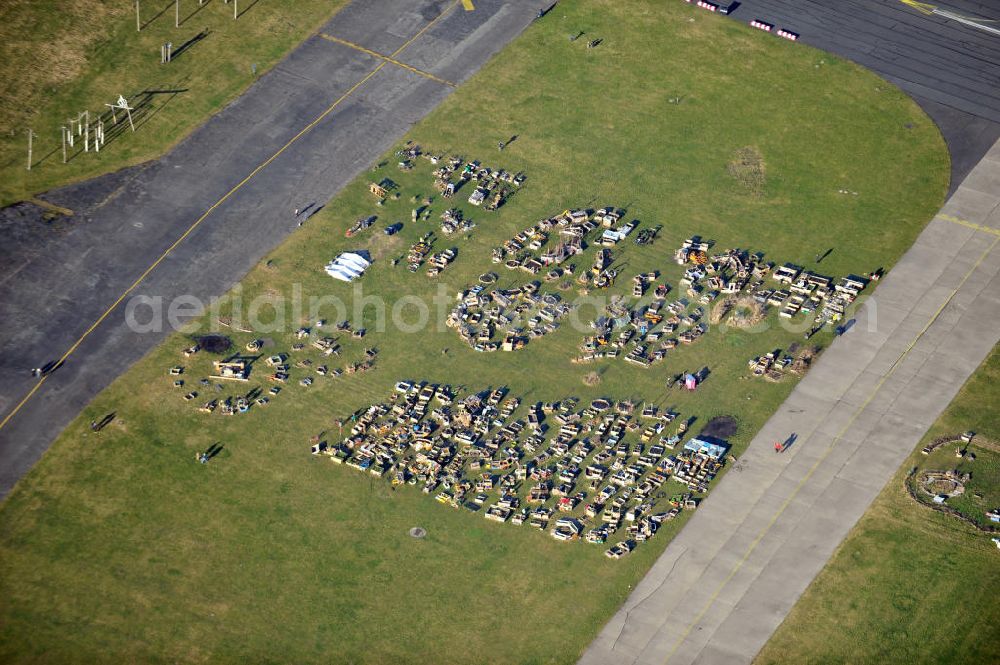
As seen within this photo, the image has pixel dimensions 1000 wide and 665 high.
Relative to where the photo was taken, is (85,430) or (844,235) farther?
(844,235)

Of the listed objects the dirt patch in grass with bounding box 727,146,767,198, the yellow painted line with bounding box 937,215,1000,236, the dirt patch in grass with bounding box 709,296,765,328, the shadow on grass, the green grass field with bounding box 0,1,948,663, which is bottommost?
the green grass field with bounding box 0,1,948,663

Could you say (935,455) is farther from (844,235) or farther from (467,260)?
(467,260)

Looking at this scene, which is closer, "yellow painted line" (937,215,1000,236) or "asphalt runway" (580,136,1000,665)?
"asphalt runway" (580,136,1000,665)

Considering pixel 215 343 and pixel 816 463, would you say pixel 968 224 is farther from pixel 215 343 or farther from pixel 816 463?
pixel 215 343

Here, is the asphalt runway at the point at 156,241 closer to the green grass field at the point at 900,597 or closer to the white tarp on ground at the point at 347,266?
the white tarp on ground at the point at 347,266

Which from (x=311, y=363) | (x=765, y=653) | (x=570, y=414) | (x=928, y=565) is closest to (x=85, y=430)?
(x=311, y=363)

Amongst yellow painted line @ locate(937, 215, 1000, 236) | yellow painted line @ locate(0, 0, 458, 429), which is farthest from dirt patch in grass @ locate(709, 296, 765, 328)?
yellow painted line @ locate(0, 0, 458, 429)

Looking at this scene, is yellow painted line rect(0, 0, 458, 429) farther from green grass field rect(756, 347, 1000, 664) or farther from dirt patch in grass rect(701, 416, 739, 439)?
green grass field rect(756, 347, 1000, 664)
